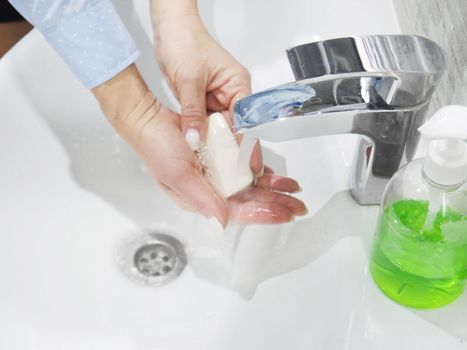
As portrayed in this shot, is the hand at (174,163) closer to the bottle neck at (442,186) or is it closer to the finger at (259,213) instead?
the finger at (259,213)

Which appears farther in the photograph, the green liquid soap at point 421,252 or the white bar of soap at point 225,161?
the white bar of soap at point 225,161

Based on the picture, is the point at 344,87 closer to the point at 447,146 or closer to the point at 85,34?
the point at 447,146

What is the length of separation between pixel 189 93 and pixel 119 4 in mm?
162

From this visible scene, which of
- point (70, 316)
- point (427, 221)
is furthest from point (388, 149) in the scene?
→ point (70, 316)

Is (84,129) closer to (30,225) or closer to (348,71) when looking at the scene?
(30,225)

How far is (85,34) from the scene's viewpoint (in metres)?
0.55

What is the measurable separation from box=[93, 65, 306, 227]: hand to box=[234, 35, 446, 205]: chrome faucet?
13 centimetres

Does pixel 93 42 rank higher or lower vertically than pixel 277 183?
higher

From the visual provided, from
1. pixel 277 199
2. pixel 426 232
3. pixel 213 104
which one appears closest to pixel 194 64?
pixel 213 104

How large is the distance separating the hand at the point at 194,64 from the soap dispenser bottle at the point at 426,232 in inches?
7.5

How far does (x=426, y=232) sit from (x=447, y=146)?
74 millimetres

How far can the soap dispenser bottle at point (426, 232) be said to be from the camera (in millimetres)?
406

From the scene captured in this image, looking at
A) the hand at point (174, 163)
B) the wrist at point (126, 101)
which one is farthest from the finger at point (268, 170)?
the wrist at point (126, 101)

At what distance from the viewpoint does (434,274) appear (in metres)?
0.45
